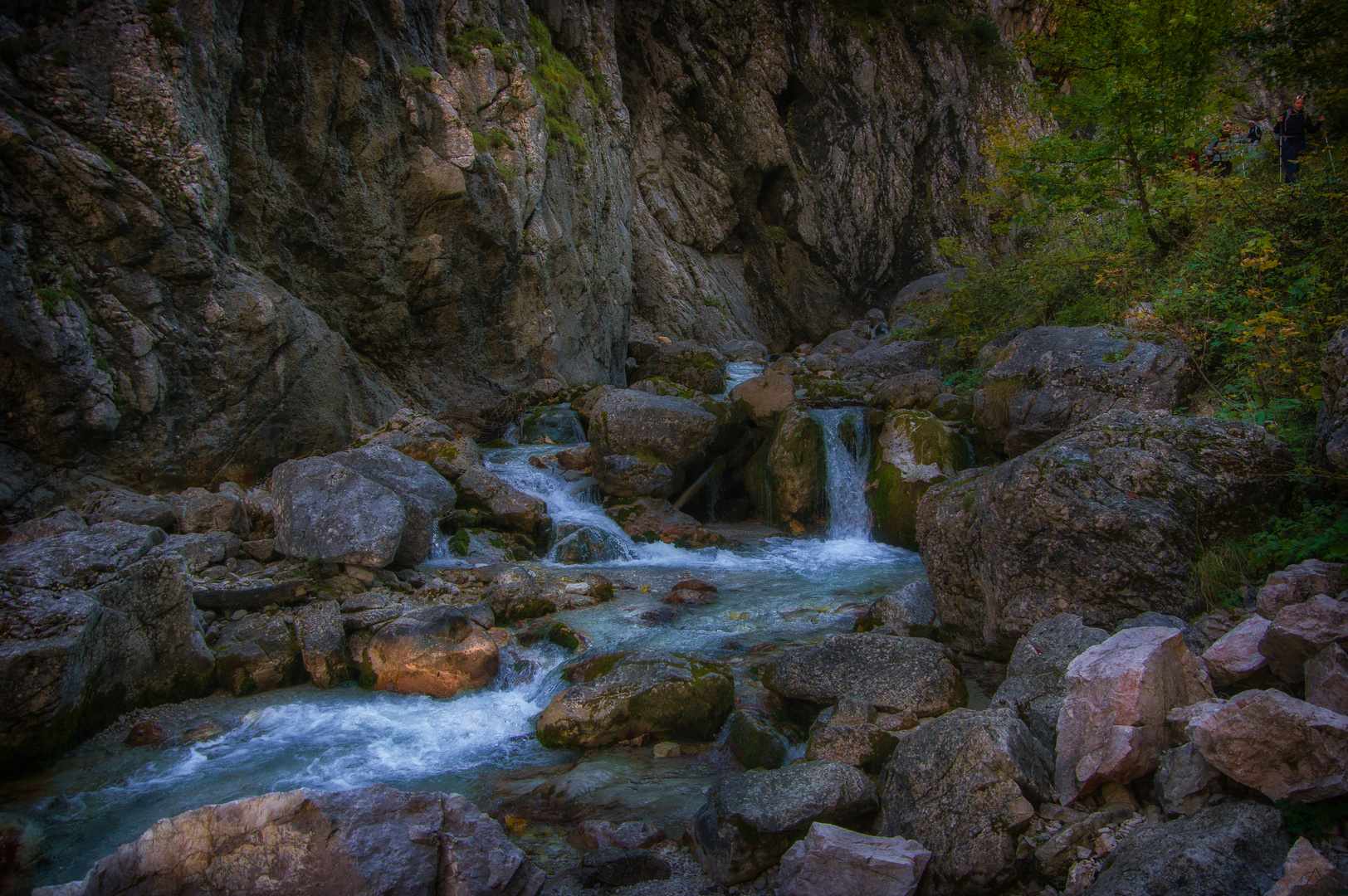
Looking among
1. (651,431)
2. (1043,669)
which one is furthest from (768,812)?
(651,431)

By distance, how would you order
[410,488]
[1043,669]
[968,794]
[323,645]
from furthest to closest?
[410,488], [323,645], [1043,669], [968,794]

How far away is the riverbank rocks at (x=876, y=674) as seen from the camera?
4.71m

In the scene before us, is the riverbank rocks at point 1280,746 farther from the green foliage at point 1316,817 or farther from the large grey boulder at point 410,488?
the large grey boulder at point 410,488

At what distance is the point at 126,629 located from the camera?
509 cm

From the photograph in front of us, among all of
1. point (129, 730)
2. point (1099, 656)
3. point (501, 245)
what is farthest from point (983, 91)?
point (129, 730)

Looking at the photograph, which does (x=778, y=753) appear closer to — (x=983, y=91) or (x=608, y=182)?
(x=608, y=182)

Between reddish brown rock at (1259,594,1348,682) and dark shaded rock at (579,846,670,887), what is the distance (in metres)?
3.08

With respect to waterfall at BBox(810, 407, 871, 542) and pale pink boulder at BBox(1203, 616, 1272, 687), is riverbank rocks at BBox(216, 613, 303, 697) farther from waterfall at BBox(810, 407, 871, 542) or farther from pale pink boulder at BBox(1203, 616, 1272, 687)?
waterfall at BBox(810, 407, 871, 542)

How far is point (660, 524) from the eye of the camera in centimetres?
1155

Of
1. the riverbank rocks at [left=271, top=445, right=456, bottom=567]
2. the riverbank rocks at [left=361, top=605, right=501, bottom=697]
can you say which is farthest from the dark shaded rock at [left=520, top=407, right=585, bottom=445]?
the riverbank rocks at [left=361, top=605, right=501, bottom=697]

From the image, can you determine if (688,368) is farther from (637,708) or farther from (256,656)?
(637,708)

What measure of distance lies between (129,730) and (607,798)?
3.64 meters

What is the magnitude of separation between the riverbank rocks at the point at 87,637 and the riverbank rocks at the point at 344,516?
1.50 m

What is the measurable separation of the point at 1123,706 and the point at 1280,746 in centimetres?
61
